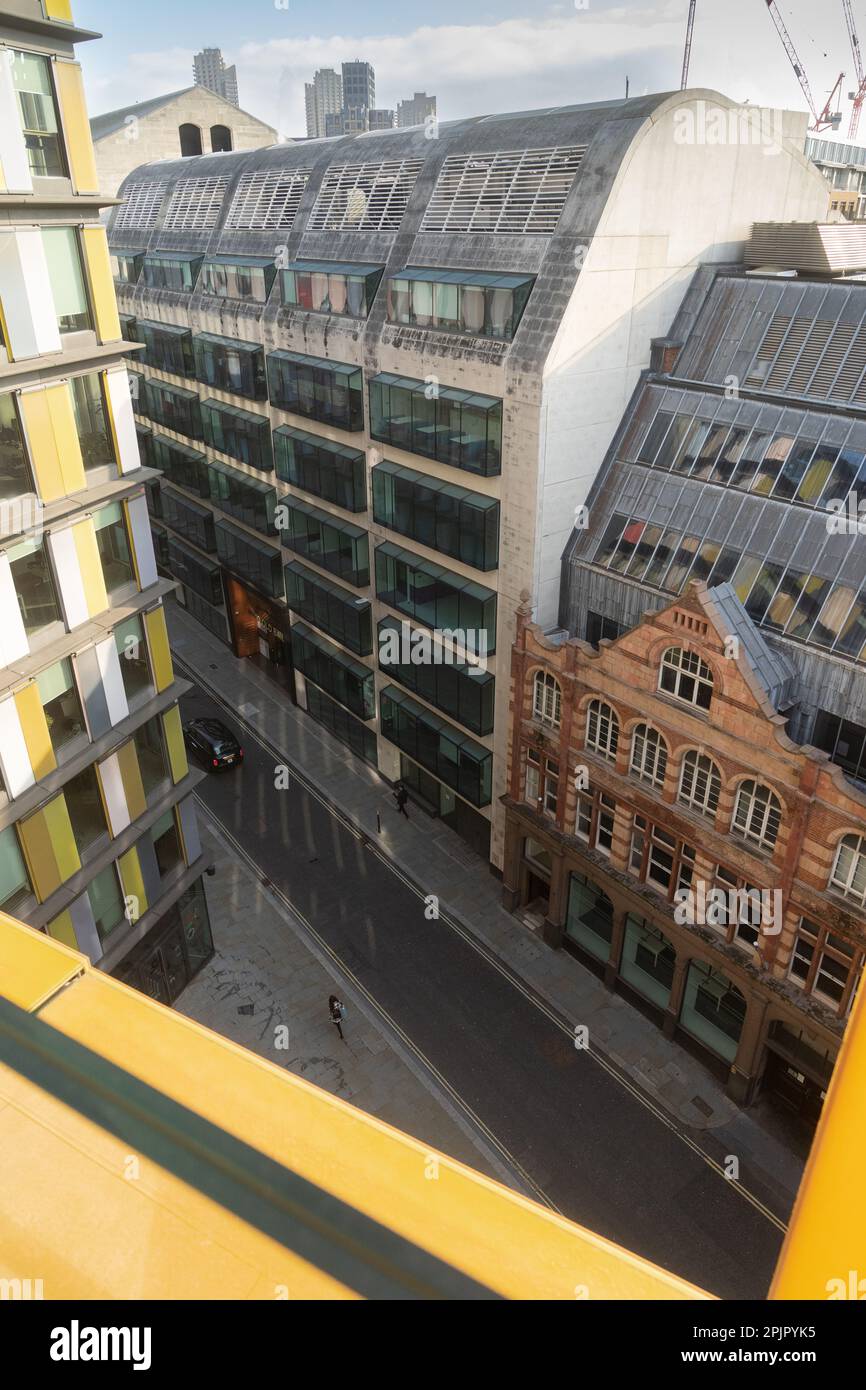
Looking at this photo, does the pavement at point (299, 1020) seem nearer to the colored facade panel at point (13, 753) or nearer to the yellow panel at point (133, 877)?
the yellow panel at point (133, 877)

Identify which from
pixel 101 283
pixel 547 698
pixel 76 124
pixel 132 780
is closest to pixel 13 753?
pixel 132 780

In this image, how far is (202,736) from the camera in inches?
2079

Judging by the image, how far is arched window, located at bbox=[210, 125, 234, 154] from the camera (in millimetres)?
76438

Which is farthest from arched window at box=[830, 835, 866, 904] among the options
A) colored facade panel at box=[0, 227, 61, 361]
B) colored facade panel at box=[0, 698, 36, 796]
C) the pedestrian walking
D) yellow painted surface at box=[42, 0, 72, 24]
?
yellow painted surface at box=[42, 0, 72, 24]

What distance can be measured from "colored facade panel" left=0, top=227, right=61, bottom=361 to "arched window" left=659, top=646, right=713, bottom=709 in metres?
21.5

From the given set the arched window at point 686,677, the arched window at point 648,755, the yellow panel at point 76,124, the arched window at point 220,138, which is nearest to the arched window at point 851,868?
the arched window at point 686,677

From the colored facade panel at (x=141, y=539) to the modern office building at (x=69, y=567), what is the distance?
0.05 metres

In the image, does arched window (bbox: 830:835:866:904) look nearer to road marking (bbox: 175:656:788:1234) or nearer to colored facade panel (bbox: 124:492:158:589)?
road marking (bbox: 175:656:788:1234)

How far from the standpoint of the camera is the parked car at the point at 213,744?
51.8m

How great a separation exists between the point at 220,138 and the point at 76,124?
62.3 m

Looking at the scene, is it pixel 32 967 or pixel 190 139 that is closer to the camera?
pixel 32 967

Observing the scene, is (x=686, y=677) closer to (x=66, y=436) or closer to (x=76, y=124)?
(x=66, y=436)

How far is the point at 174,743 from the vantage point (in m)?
32.9
